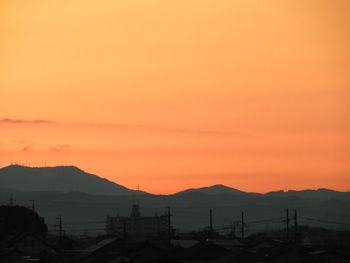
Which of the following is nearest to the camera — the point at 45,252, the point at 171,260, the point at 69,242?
the point at 171,260

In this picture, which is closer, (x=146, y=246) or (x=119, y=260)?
(x=119, y=260)

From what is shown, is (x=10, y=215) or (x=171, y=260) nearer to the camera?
(x=171, y=260)

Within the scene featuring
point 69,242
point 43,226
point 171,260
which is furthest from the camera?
point 43,226

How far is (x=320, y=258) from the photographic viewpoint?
192 ft

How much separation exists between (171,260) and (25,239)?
26608 millimetres

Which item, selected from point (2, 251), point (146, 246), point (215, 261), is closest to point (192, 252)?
point (215, 261)

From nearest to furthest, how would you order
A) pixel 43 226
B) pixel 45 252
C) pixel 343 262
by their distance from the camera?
1. pixel 343 262
2. pixel 45 252
3. pixel 43 226

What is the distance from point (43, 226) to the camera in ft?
364

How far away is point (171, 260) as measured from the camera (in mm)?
62156

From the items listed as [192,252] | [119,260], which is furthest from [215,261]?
[119,260]

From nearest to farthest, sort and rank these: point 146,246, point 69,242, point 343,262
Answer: point 343,262, point 146,246, point 69,242

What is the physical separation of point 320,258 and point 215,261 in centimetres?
815

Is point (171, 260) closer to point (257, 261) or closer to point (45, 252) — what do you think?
point (257, 261)

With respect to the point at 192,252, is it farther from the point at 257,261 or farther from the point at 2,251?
the point at 2,251
